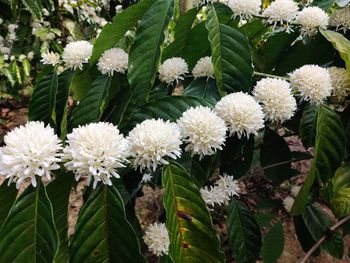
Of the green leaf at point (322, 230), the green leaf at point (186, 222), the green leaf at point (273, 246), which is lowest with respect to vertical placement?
the green leaf at point (273, 246)

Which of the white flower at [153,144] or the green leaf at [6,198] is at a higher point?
the white flower at [153,144]

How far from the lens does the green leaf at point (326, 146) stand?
→ 0.71 meters

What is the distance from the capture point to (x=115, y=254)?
484mm

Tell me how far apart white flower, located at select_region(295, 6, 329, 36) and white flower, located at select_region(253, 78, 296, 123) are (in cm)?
23

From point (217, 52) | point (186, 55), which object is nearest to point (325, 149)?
point (217, 52)

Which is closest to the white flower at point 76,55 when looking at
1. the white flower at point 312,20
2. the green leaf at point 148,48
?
the green leaf at point 148,48

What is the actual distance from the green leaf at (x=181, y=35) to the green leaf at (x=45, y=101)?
0.30m

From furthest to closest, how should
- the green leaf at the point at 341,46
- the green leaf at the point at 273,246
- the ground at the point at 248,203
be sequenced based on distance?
the ground at the point at 248,203, the green leaf at the point at 273,246, the green leaf at the point at 341,46

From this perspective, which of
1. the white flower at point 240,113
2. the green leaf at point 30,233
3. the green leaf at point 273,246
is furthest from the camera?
the green leaf at point 273,246

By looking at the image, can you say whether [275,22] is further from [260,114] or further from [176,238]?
[176,238]

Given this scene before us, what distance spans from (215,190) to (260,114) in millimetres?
248

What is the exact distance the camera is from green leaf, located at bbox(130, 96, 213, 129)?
65cm

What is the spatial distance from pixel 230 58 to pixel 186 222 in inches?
14.5

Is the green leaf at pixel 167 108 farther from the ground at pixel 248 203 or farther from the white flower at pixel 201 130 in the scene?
the ground at pixel 248 203
